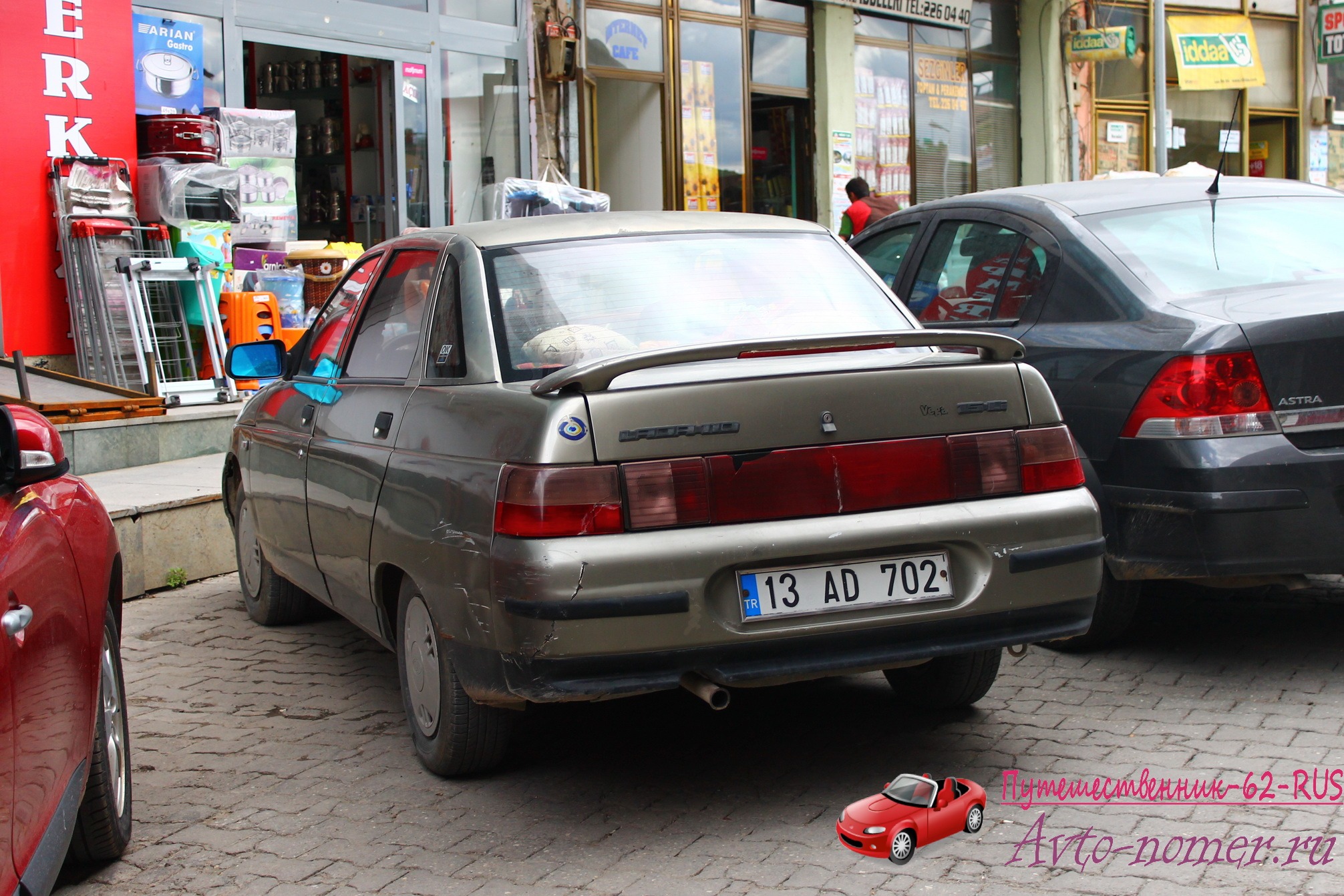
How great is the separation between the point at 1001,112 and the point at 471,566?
17857 millimetres

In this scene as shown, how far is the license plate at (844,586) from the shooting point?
341cm

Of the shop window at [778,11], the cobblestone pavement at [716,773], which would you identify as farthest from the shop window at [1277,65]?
the cobblestone pavement at [716,773]

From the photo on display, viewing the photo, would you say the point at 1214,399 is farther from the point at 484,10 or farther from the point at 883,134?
the point at 883,134

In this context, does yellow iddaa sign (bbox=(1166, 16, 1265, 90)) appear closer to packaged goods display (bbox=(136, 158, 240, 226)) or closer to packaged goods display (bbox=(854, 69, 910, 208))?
packaged goods display (bbox=(854, 69, 910, 208))

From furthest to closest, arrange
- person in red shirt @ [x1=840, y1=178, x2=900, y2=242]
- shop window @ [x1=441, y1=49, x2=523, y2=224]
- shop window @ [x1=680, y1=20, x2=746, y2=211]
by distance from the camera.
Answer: shop window @ [x1=680, y1=20, x2=746, y2=211], shop window @ [x1=441, y1=49, x2=523, y2=224], person in red shirt @ [x1=840, y1=178, x2=900, y2=242]

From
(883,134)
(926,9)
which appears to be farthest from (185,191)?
(926,9)

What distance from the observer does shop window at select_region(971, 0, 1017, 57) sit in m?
19.4

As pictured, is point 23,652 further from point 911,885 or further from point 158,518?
point 158,518

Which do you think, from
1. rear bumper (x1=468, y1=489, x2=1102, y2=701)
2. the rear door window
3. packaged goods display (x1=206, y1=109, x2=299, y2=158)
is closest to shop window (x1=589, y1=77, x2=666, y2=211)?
packaged goods display (x1=206, y1=109, x2=299, y2=158)

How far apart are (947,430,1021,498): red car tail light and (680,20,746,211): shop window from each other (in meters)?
11.7

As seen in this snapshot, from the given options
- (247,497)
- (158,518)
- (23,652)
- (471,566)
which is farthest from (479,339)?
(158,518)

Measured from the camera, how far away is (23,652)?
8.35 ft

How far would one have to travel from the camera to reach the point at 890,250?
6523mm

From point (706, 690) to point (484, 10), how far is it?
1133cm
